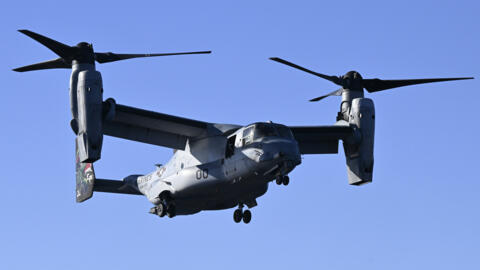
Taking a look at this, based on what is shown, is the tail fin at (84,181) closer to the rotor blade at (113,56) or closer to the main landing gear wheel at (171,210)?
the main landing gear wheel at (171,210)

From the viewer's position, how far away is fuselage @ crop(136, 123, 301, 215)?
108 feet

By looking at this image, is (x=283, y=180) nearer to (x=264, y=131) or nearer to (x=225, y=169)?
(x=264, y=131)

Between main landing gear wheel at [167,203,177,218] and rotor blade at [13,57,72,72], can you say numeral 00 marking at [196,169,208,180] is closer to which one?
main landing gear wheel at [167,203,177,218]

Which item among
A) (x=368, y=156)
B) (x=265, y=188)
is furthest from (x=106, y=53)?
(x=368, y=156)

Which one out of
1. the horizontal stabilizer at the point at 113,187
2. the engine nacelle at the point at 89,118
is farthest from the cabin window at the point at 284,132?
the horizontal stabilizer at the point at 113,187

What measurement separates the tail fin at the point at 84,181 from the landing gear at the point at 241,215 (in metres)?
5.29

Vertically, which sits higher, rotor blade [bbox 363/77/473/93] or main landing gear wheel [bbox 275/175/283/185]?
rotor blade [bbox 363/77/473/93]

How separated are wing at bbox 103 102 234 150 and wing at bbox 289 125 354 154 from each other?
11.6ft

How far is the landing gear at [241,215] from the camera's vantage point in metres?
37.0

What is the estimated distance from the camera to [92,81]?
32969mm

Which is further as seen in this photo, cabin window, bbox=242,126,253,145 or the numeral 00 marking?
the numeral 00 marking

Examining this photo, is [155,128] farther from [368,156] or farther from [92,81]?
[368,156]

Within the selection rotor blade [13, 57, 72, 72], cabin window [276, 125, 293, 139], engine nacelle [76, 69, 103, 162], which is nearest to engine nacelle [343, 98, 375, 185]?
cabin window [276, 125, 293, 139]

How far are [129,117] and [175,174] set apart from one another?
8.52ft
